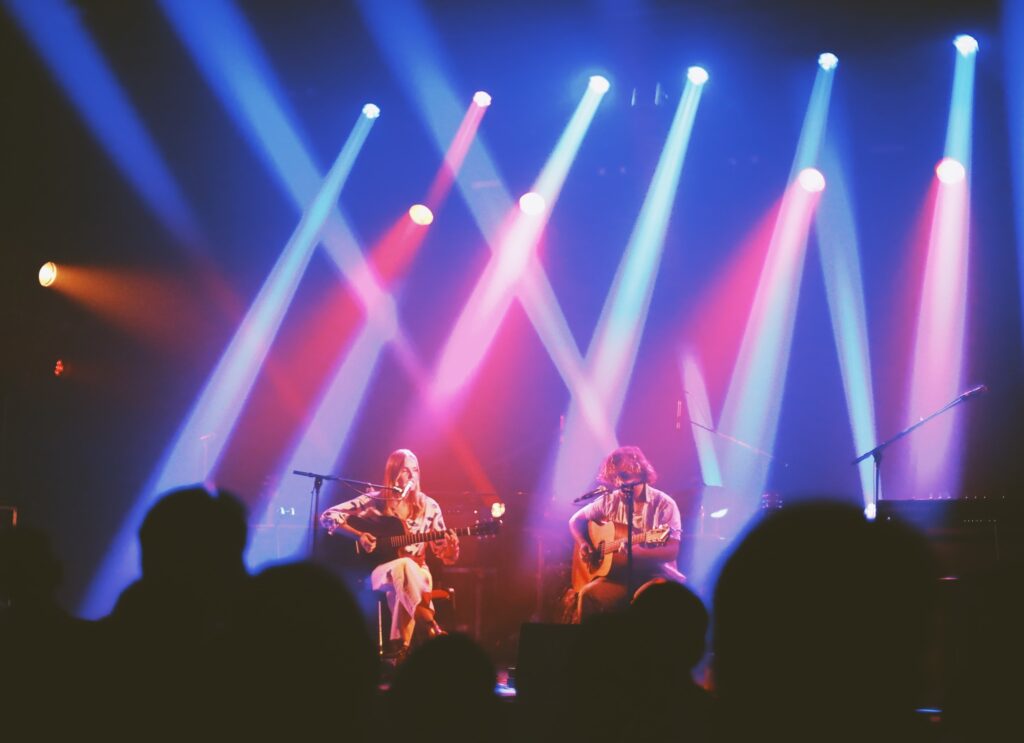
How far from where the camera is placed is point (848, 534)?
1.14m

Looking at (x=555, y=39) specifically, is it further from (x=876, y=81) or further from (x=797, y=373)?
(x=797, y=373)

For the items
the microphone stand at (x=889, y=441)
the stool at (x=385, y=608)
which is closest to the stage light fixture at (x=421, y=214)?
the stool at (x=385, y=608)

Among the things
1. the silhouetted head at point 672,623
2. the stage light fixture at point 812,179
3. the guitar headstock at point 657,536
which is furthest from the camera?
the stage light fixture at point 812,179

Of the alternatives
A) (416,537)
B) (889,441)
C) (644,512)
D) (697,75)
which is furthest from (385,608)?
(697,75)

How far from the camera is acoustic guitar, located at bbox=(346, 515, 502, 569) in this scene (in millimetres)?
6754

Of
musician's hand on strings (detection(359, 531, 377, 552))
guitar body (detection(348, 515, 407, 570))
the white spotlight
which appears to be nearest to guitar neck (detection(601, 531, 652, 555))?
guitar body (detection(348, 515, 407, 570))

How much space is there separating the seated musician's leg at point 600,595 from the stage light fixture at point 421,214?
4517mm

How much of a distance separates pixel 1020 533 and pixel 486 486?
5.56 metres

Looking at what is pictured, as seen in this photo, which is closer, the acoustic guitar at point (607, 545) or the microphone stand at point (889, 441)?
the microphone stand at point (889, 441)

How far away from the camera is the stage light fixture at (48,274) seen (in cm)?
807

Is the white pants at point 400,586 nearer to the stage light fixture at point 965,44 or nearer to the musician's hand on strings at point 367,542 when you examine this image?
the musician's hand on strings at point 367,542

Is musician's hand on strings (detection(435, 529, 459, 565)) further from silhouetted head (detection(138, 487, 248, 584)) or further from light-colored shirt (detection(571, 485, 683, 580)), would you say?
silhouetted head (detection(138, 487, 248, 584))

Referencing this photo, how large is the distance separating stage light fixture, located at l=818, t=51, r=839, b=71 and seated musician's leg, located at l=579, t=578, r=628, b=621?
4.28 m

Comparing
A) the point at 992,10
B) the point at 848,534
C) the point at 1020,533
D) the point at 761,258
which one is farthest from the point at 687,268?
the point at 848,534
